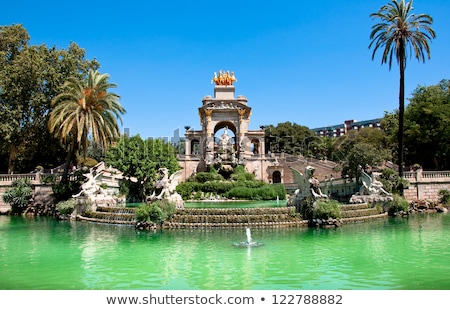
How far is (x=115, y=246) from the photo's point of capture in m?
14.8

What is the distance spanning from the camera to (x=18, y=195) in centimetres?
2986

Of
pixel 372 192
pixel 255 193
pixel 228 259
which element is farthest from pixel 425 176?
pixel 228 259

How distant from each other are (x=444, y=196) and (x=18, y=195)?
33.4m

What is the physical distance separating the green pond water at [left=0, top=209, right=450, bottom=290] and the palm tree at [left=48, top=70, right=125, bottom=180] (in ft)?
34.4

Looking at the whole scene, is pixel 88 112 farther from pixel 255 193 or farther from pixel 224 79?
pixel 224 79

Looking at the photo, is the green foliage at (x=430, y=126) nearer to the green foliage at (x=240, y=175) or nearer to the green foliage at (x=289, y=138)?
the green foliage at (x=240, y=175)

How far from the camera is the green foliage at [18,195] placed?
29.8 metres

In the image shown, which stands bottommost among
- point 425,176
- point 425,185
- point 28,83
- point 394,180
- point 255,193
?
point 255,193

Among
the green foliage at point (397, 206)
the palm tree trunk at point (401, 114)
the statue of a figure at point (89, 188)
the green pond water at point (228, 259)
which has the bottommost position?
the green pond water at point (228, 259)

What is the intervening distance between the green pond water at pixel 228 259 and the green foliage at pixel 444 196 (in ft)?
37.0

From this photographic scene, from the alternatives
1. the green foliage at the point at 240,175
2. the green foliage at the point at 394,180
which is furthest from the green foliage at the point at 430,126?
the green foliage at the point at 240,175

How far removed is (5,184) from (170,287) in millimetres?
27851

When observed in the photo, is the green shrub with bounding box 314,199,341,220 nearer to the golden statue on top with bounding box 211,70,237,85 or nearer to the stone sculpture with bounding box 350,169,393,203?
the stone sculpture with bounding box 350,169,393,203

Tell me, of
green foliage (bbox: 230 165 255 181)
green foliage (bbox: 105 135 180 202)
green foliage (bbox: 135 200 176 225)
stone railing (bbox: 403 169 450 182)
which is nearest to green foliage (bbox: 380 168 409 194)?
stone railing (bbox: 403 169 450 182)
